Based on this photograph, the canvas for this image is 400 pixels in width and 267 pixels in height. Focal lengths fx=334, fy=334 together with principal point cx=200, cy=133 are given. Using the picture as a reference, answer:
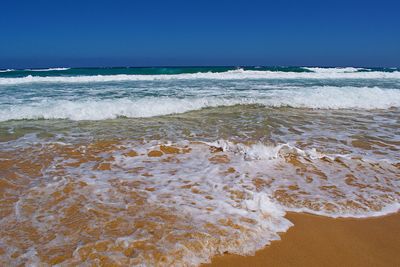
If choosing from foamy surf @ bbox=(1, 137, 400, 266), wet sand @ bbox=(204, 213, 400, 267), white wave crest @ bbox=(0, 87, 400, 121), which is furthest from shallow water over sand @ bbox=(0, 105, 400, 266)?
white wave crest @ bbox=(0, 87, 400, 121)

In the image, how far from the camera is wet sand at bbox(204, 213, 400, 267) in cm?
246

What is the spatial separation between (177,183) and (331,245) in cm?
179

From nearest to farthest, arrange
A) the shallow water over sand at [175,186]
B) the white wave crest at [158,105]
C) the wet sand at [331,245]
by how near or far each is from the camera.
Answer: the wet sand at [331,245] → the shallow water over sand at [175,186] → the white wave crest at [158,105]

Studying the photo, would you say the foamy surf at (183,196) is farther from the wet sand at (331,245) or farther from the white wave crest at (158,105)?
the white wave crest at (158,105)

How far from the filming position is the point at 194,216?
3053 millimetres

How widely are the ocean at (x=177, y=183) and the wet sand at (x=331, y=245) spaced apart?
0.33 feet

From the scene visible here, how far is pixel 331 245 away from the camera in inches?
106

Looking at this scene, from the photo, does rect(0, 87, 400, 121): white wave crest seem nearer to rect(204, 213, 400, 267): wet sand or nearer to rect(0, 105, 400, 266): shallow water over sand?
rect(0, 105, 400, 266): shallow water over sand

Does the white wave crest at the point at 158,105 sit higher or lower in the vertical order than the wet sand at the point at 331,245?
higher

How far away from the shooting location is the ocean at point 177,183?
262 cm

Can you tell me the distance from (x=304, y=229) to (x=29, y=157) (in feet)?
12.7

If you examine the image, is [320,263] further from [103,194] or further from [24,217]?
[24,217]

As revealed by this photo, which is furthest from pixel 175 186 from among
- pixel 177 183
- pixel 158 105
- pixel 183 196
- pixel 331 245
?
pixel 158 105

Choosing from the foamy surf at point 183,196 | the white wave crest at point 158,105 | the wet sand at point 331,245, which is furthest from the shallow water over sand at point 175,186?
the white wave crest at point 158,105
